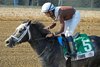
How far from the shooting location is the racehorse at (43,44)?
37.3 feet

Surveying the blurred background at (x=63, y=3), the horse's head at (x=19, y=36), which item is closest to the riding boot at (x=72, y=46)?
the horse's head at (x=19, y=36)

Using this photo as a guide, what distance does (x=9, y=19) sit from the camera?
32344mm

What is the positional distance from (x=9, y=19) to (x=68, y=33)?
20753 mm

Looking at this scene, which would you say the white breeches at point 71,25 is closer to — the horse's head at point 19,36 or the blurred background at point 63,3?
the horse's head at point 19,36

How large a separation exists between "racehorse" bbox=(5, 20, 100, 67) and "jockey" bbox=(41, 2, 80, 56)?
26cm

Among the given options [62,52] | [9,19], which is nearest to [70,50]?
[62,52]

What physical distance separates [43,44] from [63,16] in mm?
875

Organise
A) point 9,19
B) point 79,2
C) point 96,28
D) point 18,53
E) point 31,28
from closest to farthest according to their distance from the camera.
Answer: point 31,28, point 18,53, point 96,28, point 9,19, point 79,2

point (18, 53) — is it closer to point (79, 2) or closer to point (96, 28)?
point (96, 28)

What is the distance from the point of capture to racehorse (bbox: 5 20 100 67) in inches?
447

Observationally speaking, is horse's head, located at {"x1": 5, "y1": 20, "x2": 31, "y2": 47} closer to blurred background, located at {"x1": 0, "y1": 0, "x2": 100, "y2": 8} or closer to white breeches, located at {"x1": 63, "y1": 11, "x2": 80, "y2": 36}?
white breeches, located at {"x1": 63, "y1": 11, "x2": 80, "y2": 36}

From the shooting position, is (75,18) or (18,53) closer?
(75,18)

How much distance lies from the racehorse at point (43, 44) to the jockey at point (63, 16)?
10.1 inches

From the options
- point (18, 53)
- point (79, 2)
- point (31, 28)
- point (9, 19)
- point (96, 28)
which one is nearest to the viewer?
point (31, 28)
